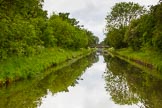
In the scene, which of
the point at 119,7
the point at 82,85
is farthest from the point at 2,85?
the point at 119,7

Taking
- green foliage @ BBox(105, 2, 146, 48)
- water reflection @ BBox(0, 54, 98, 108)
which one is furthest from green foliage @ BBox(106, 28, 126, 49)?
water reflection @ BBox(0, 54, 98, 108)

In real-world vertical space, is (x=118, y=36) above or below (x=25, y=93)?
above

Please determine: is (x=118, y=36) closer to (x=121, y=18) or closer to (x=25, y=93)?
(x=121, y=18)

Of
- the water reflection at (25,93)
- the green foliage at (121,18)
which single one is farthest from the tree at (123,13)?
the water reflection at (25,93)

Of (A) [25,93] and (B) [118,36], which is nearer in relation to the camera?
(A) [25,93]

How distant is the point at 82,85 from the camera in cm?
2675

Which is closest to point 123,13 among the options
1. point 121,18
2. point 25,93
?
point 121,18

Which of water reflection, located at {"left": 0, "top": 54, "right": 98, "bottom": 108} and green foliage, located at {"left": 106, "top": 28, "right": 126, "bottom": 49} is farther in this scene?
green foliage, located at {"left": 106, "top": 28, "right": 126, "bottom": 49}

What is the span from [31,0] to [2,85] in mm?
6957

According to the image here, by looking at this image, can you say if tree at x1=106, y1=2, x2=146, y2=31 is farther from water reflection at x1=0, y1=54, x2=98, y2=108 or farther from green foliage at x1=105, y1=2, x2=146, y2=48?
water reflection at x1=0, y1=54, x2=98, y2=108

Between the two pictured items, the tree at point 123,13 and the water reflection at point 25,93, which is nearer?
the water reflection at point 25,93

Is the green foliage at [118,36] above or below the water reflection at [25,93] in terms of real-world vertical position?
above

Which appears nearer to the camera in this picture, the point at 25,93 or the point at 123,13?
the point at 25,93

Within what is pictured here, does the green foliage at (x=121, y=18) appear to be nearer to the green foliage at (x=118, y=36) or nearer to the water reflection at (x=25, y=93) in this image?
the green foliage at (x=118, y=36)
